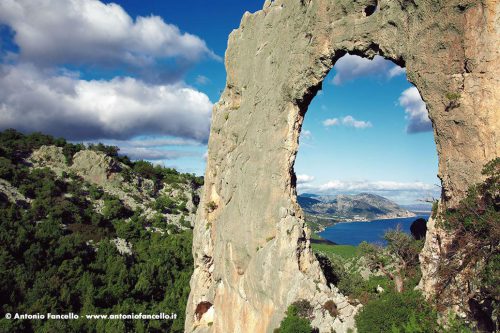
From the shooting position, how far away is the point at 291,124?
85.2 feet

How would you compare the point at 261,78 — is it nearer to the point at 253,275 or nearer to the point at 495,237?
the point at 253,275

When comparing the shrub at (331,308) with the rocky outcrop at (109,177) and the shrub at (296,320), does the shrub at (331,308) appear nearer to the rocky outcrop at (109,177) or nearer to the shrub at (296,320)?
the shrub at (296,320)

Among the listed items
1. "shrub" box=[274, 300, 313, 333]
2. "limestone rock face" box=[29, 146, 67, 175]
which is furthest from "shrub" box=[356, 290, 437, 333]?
"limestone rock face" box=[29, 146, 67, 175]

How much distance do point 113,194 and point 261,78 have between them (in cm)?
4938

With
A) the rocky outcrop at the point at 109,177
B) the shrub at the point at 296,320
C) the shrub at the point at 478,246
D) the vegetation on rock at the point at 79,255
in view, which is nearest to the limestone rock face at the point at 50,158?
the rocky outcrop at the point at 109,177

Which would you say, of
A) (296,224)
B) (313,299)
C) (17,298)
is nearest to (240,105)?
(296,224)

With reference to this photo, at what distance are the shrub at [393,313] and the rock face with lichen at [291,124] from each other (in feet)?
4.25

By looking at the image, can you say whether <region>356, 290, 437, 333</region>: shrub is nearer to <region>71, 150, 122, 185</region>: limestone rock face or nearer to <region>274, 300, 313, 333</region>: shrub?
<region>274, 300, 313, 333</region>: shrub

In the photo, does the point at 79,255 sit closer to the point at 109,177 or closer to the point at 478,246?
the point at 109,177

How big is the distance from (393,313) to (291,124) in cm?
1350

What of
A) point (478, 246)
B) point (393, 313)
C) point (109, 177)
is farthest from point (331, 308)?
point (109, 177)

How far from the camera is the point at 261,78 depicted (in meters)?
29.6

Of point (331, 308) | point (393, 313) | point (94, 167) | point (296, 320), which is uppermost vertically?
point (94, 167)

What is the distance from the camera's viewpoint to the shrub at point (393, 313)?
17250 millimetres
